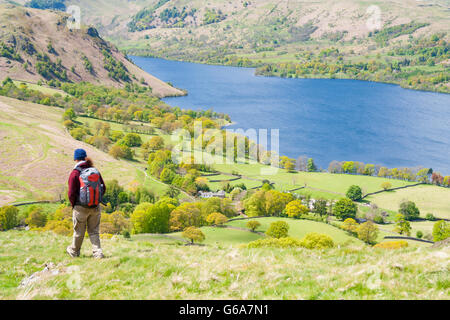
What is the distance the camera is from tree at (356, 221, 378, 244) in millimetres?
73562

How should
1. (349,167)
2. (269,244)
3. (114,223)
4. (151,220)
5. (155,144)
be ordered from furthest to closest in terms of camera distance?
(155,144) < (349,167) < (151,220) < (114,223) < (269,244)

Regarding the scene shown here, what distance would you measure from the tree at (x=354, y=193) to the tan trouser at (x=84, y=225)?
106519 mm

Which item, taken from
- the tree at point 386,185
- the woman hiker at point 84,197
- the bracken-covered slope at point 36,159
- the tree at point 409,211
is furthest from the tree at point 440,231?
the woman hiker at point 84,197

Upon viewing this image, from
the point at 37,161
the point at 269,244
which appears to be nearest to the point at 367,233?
the point at 269,244

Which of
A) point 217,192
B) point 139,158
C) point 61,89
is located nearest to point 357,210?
point 217,192

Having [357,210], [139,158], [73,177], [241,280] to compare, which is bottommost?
[357,210]

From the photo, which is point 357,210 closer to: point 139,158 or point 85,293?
point 139,158

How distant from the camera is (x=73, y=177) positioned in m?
11.3

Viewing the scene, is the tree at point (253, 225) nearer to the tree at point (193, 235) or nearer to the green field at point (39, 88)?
the tree at point (193, 235)

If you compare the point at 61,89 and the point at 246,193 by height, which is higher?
the point at 61,89

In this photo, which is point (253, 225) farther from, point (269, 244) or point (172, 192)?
point (269, 244)

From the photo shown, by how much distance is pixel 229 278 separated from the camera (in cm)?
954

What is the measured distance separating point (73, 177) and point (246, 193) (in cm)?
9217

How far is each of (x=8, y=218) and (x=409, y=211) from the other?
98.2 metres
